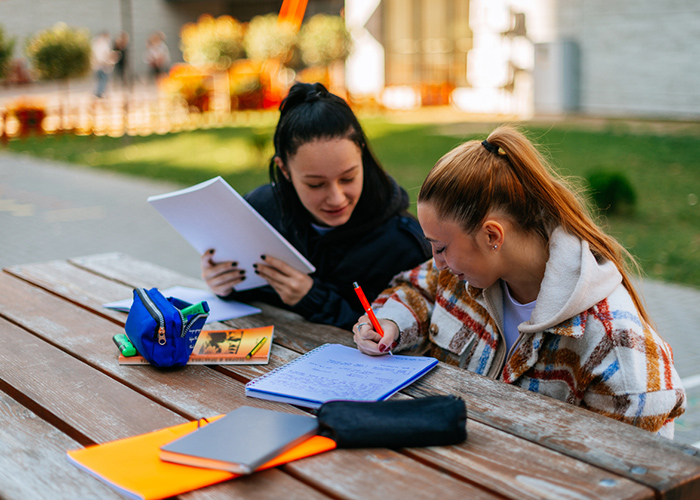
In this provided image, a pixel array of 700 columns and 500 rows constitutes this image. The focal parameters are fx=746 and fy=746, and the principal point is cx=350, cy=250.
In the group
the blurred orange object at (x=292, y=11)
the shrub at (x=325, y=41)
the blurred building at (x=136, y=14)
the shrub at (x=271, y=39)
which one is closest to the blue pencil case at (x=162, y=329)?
the shrub at (x=325, y=41)

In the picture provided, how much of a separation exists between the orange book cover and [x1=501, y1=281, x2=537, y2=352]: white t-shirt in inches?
23.3

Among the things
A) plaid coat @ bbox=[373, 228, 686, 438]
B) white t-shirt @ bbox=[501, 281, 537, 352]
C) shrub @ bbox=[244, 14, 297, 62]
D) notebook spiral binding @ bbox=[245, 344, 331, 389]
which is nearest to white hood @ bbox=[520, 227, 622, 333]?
plaid coat @ bbox=[373, 228, 686, 438]

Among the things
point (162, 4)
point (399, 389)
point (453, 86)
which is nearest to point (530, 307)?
point (399, 389)

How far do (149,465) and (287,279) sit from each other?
96 centimetres

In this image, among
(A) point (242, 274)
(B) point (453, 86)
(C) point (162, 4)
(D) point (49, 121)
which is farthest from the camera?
(C) point (162, 4)

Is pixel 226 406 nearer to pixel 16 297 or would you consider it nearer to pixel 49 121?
pixel 16 297

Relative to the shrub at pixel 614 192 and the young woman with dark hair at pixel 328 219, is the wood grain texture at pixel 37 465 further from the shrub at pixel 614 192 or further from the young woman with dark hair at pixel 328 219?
the shrub at pixel 614 192

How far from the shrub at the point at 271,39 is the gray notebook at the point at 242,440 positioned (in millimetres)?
17878

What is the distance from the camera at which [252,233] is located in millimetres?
2057

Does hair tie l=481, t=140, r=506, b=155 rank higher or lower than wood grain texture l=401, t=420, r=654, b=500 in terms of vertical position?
higher

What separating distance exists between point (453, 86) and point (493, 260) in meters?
16.5

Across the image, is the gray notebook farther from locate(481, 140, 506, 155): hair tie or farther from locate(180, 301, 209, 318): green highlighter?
locate(481, 140, 506, 155): hair tie

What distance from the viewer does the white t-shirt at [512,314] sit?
180 cm

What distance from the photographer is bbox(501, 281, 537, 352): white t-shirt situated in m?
1.80
